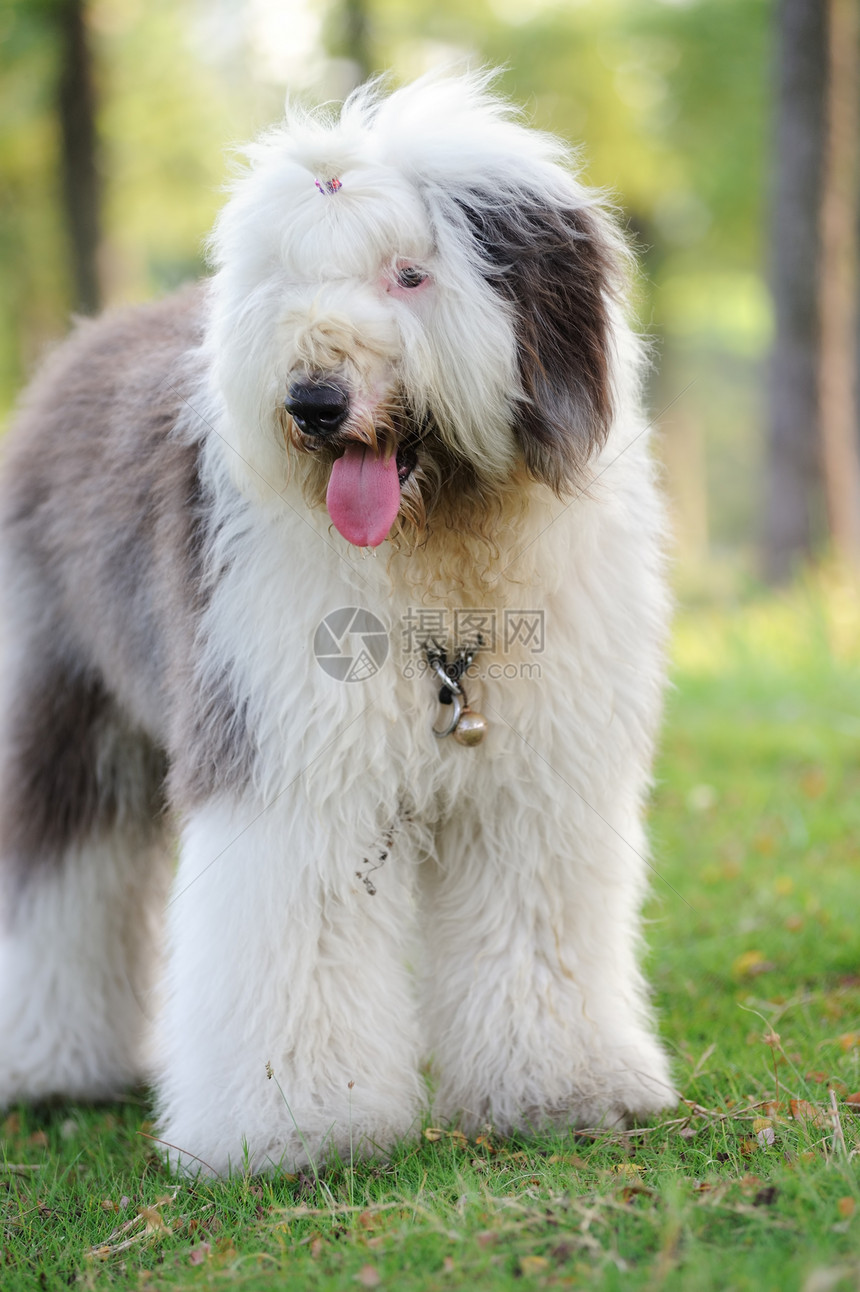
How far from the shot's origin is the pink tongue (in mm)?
2330

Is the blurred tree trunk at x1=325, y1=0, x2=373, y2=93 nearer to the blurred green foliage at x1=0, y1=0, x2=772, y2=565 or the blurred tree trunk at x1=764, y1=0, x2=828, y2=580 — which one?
the blurred green foliage at x1=0, y1=0, x2=772, y2=565

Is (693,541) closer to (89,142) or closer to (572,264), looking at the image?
(89,142)

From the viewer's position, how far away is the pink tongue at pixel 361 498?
2330 mm

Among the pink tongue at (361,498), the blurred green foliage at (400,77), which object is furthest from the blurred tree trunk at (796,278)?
the pink tongue at (361,498)

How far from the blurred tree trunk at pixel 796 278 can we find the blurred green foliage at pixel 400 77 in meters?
1.44

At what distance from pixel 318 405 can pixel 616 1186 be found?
1524 millimetres

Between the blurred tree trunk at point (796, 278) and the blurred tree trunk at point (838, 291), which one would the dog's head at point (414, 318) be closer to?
the blurred tree trunk at point (838, 291)

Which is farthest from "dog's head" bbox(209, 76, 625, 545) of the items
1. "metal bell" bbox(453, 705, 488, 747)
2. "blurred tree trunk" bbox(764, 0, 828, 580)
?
"blurred tree trunk" bbox(764, 0, 828, 580)

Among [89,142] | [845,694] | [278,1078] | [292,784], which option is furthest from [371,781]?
[89,142]

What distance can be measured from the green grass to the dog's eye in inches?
66.1

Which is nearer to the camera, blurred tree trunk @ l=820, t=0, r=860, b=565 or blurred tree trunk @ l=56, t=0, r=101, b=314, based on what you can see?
blurred tree trunk @ l=820, t=0, r=860, b=565

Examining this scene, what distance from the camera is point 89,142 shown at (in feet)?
36.0

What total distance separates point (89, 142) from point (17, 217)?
3.87 m

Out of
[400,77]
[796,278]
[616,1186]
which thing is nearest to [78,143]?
[400,77]
